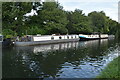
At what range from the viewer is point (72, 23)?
65625mm

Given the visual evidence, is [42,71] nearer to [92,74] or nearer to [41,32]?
[92,74]

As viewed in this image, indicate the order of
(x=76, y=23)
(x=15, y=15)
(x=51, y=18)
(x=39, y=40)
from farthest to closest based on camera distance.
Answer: (x=76, y=23) < (x=51, y=18) < (x=15, y=15) < (x=39, y=40)

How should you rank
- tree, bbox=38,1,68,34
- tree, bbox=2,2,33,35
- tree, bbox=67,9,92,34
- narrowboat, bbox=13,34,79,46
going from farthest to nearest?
tree, bbox=67,9,92,34
tree, bbox=38,1,68,34
tree, bbox=2,2,33,35
narrowboat, bbox=13,34,79,46

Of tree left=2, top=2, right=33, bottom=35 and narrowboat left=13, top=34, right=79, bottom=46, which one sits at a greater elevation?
tree left=2, top=2, right=33, bottom=35

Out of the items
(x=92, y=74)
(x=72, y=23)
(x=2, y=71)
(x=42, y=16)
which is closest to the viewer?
(x=92, y=74)

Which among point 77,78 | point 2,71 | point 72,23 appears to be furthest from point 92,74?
point 72,23

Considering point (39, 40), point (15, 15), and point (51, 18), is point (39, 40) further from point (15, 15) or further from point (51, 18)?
point (51, 18)

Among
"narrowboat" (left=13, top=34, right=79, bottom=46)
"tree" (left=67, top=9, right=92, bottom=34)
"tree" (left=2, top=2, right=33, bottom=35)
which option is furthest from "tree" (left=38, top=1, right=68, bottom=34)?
"tree" (left=67, top=9, right=92, bottom=34)

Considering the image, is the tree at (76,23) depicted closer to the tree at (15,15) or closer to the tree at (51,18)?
the tree at (51,18)

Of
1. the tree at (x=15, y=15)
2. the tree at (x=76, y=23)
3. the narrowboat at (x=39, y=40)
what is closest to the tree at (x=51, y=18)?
the narrowboat at (x=39, y=40)

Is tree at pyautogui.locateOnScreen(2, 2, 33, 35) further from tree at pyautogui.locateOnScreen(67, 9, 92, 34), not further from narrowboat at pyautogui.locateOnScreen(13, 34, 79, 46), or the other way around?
tree at pyautogui.locateOnScreen(67, 9, 92, 34)

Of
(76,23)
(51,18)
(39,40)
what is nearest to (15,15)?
(39,40)

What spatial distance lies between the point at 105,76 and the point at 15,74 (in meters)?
7.12

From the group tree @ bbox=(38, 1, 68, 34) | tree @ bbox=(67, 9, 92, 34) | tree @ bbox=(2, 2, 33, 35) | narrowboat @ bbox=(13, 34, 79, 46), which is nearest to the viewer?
narrowboat @ bbox=(13, 34, 79, 46)
